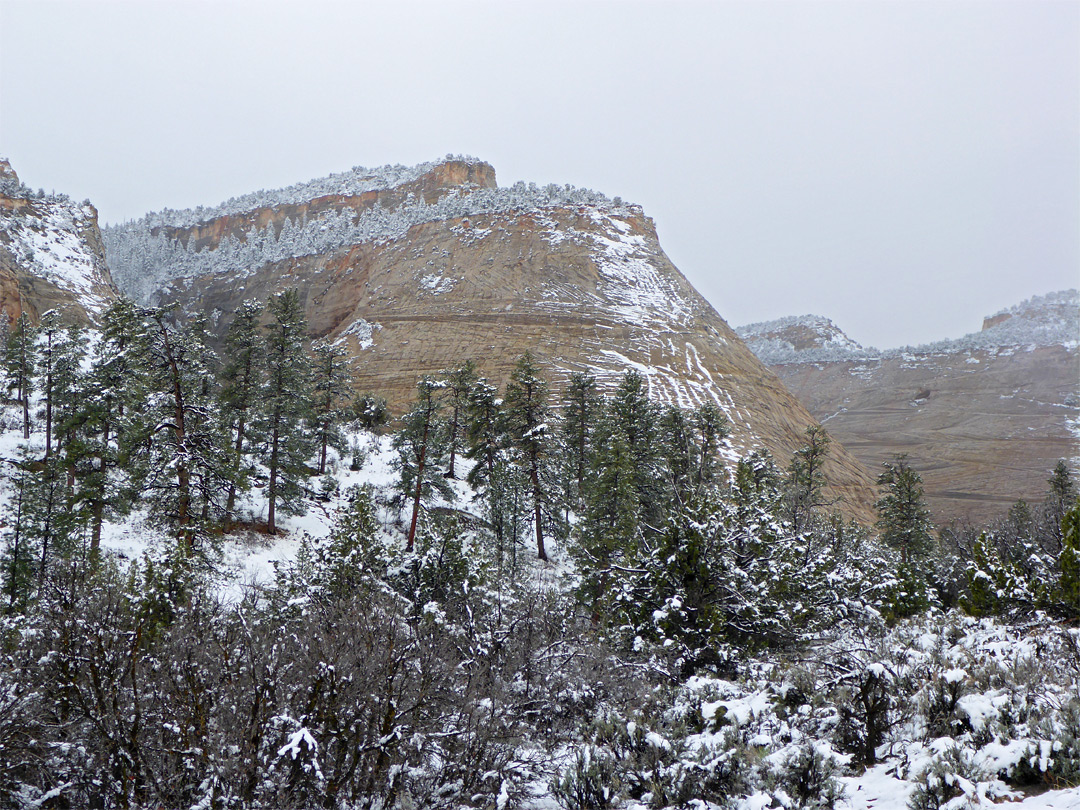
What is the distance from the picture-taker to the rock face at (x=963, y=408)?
81812 millimetres

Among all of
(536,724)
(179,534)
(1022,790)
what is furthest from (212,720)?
(179,534)

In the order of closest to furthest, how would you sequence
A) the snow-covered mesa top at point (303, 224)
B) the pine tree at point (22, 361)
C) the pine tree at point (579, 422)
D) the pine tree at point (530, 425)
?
the pine tree at point (530, 425)
the pine tree at point (579, 422)
the pine tree at point (22, 361)
the snow-covered mesa top at point (303, 224)

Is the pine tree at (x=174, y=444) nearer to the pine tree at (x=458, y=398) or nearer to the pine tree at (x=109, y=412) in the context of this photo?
the pine tree at (x=109, y=412)

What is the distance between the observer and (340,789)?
603 cm

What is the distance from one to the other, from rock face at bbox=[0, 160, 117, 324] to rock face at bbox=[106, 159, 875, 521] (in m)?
22.0

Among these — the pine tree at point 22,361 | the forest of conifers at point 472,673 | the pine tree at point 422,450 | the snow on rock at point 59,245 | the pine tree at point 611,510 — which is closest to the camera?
the forest of conifers at point 472,673

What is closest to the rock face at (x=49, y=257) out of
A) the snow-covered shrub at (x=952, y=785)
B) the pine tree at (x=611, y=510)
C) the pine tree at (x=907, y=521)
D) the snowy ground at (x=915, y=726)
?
the pine tree at (x=611, y=510)

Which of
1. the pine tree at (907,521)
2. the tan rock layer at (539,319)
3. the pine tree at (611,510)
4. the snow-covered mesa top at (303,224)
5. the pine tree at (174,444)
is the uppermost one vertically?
the snow-covered mesa top at (303,224)

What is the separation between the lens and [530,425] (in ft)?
103

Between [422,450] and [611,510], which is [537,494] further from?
[611,510]

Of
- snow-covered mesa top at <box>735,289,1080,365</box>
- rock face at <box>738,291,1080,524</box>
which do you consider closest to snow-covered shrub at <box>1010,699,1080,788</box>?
rock face at <box>738,291,1080,524</box>

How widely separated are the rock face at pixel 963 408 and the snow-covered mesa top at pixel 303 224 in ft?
188

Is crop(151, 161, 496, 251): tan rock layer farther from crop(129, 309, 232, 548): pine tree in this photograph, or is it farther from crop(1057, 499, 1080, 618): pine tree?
crop(1057, 499, 1080, 618): pine tree

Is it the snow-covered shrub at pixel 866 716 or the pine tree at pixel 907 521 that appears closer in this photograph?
the snow-covered shrub at pixel 866 716
